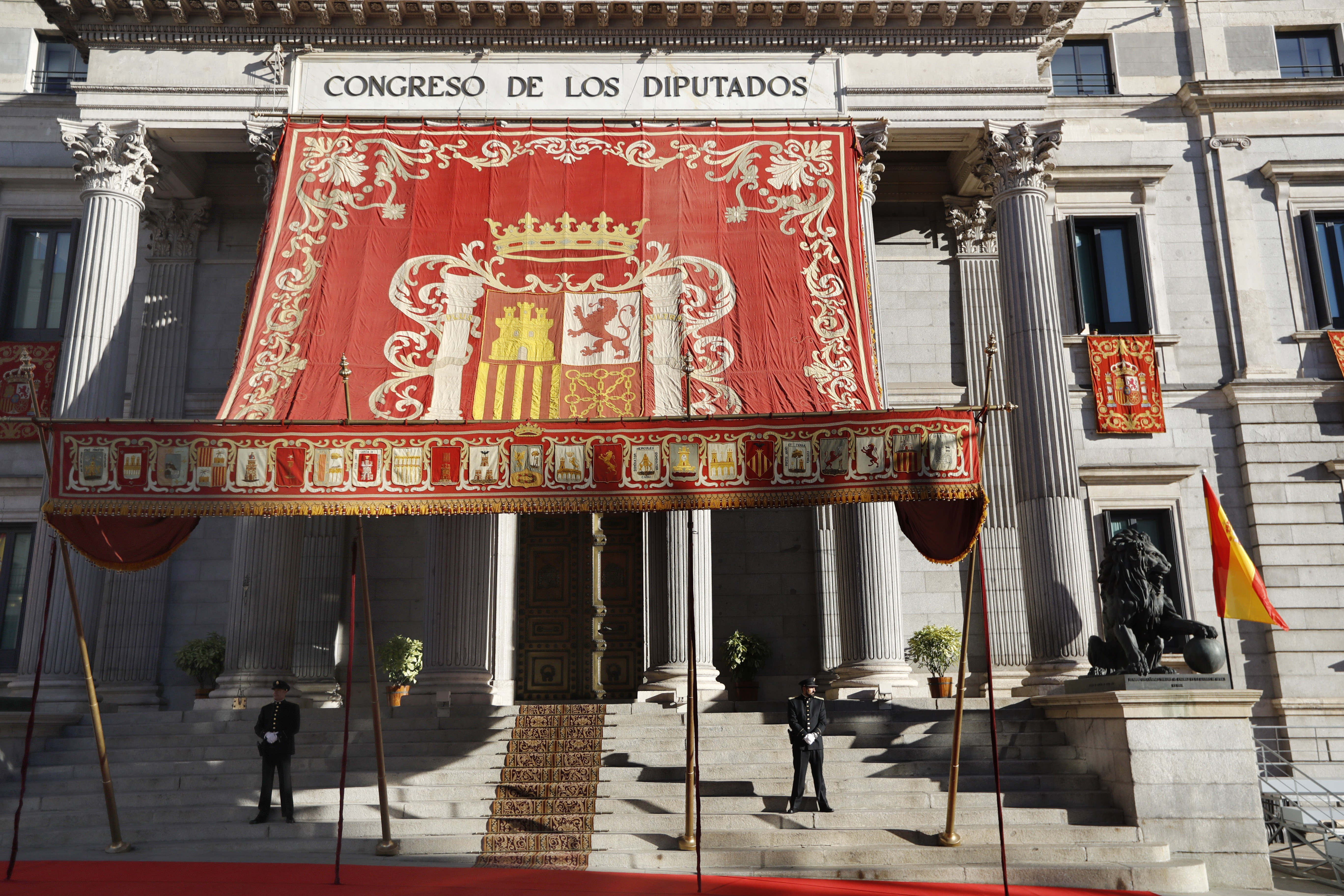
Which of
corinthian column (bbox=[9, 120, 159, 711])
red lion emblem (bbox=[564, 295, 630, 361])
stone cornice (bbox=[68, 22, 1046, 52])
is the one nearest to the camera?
red lion emblem (bbox=[564, 295, 630, 361])

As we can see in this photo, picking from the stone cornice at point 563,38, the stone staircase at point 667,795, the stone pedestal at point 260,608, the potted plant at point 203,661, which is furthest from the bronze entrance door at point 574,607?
the stone cornice at point 563,38

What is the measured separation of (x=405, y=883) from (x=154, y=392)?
1397 cm

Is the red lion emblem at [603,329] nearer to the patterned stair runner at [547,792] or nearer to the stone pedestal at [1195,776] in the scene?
the patterned stair runner at [547,792]

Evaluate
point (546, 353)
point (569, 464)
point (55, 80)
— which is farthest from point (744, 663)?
point (55, 80)

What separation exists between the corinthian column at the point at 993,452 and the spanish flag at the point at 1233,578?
10.6 ft

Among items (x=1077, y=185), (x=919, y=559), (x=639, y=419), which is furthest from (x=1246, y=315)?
(x=639, y=419)

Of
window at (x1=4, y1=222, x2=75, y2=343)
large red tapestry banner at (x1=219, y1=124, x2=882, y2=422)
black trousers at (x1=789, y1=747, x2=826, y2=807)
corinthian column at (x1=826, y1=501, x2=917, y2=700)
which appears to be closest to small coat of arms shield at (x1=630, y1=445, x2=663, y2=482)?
large red tapestry banner at (x1=219, y1=124, x2=882, y2=422)

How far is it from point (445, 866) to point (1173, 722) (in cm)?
875

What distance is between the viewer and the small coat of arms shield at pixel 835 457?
A: 35.6 ft

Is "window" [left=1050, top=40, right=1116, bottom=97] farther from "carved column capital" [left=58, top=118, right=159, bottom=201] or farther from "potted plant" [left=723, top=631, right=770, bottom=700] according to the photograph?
"carved column capital" [left=58, top=118, right=159, bottom=201]

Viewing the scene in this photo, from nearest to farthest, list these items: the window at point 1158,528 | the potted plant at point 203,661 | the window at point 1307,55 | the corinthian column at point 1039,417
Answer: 1. the corinthian column at point 1039,417
2. the potted plant at point 203,661
3. the window at point 1158,528
4. the window at point 1307,55

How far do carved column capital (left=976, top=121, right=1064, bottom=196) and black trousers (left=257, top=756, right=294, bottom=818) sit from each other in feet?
47.5

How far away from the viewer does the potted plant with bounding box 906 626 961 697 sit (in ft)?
57.0

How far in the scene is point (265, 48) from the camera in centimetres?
1806
